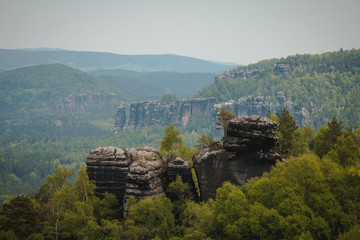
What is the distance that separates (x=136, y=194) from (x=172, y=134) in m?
22.4

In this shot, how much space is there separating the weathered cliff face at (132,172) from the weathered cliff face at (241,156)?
5.39 metres

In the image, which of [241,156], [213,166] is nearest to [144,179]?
[213,166]

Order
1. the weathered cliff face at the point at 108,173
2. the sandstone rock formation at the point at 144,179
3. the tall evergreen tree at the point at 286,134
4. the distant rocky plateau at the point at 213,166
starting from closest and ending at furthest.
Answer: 1. the distant rocky plateau at the point at 213,166
2. the sandstone rock formation at the point at 144,179
3. the weathered cliff face at the point at 108,173
4. the tall evergreen tree at the point at 286,134

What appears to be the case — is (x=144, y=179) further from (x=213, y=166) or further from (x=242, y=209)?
(x=242, y=209)

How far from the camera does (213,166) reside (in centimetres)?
4522

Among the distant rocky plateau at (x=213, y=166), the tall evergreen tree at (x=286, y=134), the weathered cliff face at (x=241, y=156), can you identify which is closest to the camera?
the weathered cliff face at (x=241, y=156)

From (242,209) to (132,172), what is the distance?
19.8 m

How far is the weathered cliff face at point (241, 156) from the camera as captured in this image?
141 feet

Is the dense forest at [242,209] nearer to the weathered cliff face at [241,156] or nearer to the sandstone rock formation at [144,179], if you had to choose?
the sandstone rock formation at [144,179]

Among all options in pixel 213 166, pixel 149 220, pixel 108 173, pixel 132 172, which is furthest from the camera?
pixel 108 173

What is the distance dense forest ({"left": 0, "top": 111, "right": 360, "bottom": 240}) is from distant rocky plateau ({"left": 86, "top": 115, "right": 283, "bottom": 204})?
7.01ft

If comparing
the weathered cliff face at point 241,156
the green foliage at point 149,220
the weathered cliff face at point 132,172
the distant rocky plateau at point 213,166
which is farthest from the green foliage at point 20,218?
the weathered cliff face at point 241,156

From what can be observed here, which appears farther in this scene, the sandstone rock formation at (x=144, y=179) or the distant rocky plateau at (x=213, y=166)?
the sandstone rock formation at (x=144, y=179)

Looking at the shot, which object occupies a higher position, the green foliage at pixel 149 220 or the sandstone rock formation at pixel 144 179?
the sandstone rock formation at pixel 144 179
